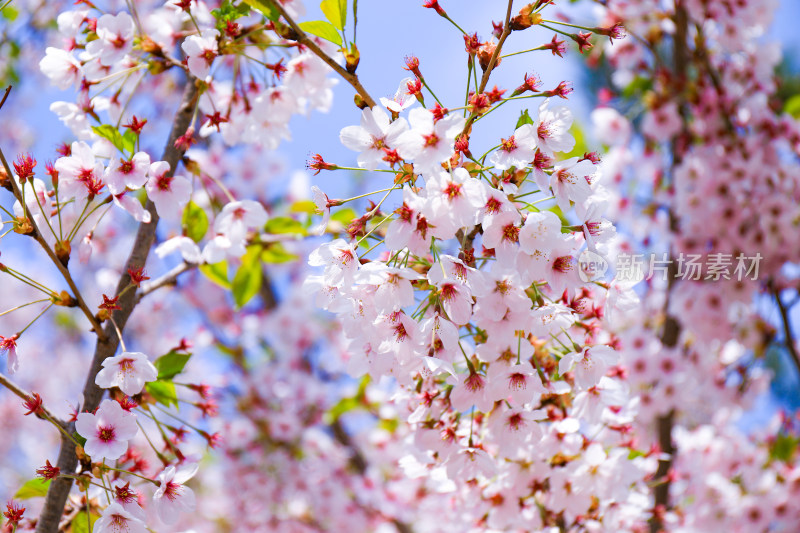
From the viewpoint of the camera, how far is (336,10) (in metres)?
1.36

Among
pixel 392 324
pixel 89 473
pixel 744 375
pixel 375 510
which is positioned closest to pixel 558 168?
pixel 392 324

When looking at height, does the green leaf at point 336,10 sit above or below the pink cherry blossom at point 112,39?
below

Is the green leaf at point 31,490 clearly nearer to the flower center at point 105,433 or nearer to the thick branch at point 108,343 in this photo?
the thick branch at point 108,343

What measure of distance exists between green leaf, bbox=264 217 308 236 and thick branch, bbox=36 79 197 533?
0.47 m

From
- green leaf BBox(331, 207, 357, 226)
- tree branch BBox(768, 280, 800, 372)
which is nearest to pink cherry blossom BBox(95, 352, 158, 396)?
green leaf BBox(331, 207, 357, 226)

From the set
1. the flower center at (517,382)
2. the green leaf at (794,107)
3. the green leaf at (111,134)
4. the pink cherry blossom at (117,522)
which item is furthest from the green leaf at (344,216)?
the green leaf at (794,107)

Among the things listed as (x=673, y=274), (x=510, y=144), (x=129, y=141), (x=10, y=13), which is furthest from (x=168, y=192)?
(x=673, y=274)

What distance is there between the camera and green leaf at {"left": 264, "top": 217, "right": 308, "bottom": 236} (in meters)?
2.02

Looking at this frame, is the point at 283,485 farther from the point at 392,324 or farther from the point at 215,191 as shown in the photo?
the point at 392,324

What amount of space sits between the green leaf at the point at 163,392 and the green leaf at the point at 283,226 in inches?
29.3

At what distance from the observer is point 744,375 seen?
363 centimetres

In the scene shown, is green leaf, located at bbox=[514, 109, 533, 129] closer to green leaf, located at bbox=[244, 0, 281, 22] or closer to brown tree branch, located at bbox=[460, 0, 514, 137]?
brown tree branch, located at bbox=[460, 0, 514, 137]

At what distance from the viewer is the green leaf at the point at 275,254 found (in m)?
2.04

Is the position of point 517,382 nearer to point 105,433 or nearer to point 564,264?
point 564,264
